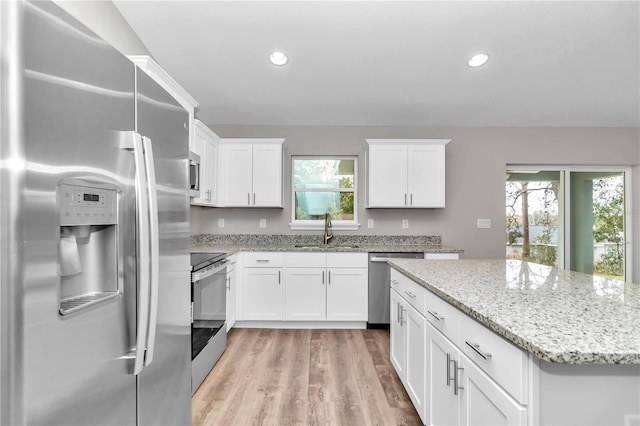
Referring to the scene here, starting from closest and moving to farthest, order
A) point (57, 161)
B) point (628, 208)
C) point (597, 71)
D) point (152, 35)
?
1. point (57, 161)
2. point (152, 35)
3. point (597, 71)
4. point (628, 208)

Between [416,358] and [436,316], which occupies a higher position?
[436,316]

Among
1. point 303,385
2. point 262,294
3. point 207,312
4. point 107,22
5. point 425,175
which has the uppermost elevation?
point 107,22

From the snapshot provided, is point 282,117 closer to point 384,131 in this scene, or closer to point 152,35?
point 384,131

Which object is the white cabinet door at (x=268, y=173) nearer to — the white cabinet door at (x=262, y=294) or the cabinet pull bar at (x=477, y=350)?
the white cabinet door at (x=262, y=294)

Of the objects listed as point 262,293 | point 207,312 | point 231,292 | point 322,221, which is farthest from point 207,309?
point 322,221

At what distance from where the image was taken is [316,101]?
3.77 m

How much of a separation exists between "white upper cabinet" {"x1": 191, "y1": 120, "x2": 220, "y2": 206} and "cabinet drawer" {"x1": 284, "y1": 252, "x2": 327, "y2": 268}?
3.45 ft

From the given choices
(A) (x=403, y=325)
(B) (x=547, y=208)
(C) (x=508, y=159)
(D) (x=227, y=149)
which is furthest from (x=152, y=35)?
(B) (x=547, y=208)

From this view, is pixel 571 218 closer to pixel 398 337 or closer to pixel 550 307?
pixel 398 337

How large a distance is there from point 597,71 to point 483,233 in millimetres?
2051

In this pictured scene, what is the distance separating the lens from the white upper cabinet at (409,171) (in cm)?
391

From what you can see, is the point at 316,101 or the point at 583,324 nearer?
the point at 583,324

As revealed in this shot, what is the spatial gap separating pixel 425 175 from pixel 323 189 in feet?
4.17

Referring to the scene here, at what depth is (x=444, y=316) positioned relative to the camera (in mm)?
1477
